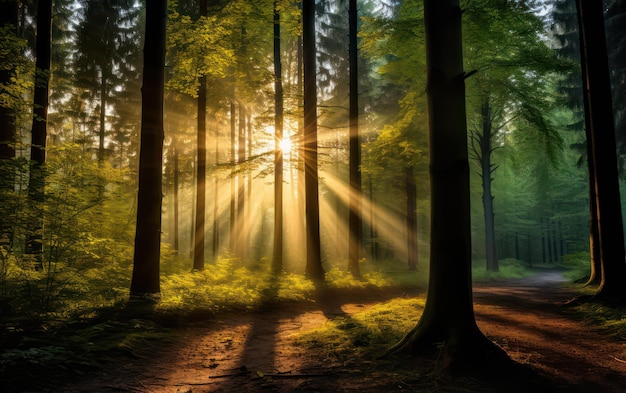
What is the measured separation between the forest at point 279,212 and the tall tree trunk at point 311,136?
8cm

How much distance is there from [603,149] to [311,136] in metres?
8.89

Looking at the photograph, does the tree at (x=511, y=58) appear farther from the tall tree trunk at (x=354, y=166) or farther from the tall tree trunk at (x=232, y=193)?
the tall tree trunk at (x=232, y=193)

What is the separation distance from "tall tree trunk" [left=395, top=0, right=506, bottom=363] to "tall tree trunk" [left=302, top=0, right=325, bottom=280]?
8935mm

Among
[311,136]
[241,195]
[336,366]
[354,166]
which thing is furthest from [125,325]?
[241,195]

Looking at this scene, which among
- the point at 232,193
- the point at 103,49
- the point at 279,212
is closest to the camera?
the point at 279,212

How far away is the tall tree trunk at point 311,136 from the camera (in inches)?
531

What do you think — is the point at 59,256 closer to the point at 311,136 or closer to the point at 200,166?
the point at 200,166

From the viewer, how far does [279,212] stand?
16953mm

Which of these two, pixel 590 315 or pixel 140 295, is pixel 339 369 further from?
pixel 590 315

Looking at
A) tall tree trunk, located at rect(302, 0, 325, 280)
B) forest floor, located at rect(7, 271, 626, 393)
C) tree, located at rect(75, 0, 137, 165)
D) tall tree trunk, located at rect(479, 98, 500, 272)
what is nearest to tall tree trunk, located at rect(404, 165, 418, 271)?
tall tree trunk, located at rect(479, 98, 500, 272)

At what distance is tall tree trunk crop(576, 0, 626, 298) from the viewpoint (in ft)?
27.1

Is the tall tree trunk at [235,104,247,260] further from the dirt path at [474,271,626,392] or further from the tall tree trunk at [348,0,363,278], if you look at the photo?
the dirt path at [474,271,626,392]

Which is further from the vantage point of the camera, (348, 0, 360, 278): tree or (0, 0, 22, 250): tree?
(348, 0, 360, 278): tree

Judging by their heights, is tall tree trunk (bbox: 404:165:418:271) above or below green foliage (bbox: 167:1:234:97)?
below
